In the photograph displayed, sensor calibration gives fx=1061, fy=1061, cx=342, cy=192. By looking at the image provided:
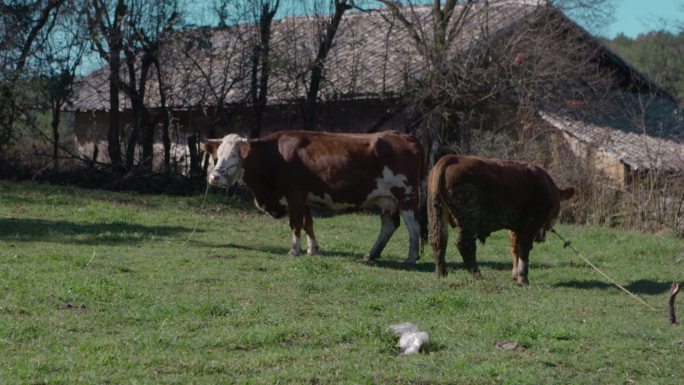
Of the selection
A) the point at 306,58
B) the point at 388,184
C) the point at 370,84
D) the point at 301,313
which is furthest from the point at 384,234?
the point at 370,84

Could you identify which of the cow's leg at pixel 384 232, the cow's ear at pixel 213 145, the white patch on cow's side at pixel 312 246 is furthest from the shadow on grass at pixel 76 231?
the cow's leg at pixel 384 232

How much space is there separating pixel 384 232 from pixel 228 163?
2.62 m

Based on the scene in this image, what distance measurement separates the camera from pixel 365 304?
11.4 metres

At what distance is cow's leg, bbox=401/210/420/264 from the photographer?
52.4ft

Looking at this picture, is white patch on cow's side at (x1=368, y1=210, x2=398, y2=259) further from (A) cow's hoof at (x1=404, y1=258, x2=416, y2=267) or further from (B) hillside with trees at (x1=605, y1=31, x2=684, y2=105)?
(B) hillside with trees at (x1=605, y1=31, x2=684, y2=105)

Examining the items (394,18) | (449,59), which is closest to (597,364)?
(449,59)

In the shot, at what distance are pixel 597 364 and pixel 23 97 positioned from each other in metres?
20.5

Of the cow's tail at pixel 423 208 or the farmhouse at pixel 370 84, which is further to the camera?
the farmhouse at pixel 370 84

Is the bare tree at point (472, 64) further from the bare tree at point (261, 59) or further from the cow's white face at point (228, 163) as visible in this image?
the cow's white face at point (228, 163)

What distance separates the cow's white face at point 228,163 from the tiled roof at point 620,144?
11.1 metres

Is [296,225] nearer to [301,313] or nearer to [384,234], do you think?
[384,234]

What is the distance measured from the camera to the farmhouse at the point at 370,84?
84.2 ft

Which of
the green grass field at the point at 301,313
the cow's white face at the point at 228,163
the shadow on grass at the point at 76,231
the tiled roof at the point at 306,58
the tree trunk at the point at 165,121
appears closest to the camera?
the green grass field at the point at 301,313

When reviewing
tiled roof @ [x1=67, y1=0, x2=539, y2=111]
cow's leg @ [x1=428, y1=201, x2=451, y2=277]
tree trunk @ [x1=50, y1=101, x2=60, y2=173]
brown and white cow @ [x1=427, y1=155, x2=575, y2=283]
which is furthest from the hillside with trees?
cow's leg @ [x1=428, y1=201, x2=451, y2=277]
